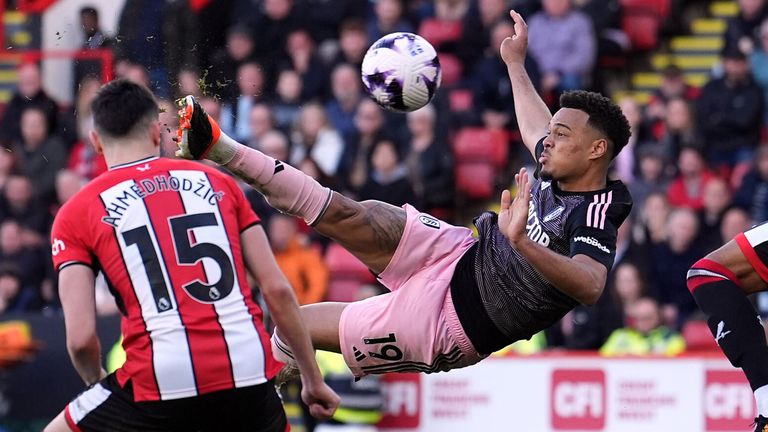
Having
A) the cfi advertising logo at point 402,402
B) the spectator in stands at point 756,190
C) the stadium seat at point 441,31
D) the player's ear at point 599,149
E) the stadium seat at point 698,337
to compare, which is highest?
the stadium seat at point 441,31

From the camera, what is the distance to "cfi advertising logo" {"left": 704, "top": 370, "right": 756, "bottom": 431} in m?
10.6

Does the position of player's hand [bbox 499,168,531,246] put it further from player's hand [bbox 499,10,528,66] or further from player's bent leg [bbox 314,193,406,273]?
player's hand [bbox 499,10,528,66]

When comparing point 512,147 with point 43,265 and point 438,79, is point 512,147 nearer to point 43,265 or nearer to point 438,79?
point 43,265

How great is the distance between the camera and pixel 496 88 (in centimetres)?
1357

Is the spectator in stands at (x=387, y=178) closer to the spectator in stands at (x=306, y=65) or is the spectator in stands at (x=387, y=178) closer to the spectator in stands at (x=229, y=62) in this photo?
the spectator in stands at (x=306, y=65)

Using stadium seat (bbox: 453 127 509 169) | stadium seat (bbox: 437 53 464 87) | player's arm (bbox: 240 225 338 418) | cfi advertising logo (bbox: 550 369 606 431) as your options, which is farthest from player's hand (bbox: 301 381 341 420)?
A: stadium seat (bbox: 437 53 464 87)

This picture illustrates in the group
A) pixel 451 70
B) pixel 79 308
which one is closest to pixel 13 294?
pixel 451 70

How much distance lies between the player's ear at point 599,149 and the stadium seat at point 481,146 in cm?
612

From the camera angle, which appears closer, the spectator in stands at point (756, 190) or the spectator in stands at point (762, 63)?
the spectator in stands at point (756, 190)

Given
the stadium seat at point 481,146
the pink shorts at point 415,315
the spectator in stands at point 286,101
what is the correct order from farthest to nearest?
the stadium seat at point 481,146, the spectator in stands at point 286,101, the pink shorts at point 415,315

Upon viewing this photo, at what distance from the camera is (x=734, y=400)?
35.0ft

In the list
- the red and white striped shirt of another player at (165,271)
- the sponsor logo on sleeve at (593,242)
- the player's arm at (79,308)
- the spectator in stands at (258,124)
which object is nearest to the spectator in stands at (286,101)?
the spectator in stands at (258,124)

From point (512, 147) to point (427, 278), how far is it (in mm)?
6575

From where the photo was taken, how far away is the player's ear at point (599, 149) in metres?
7.12
